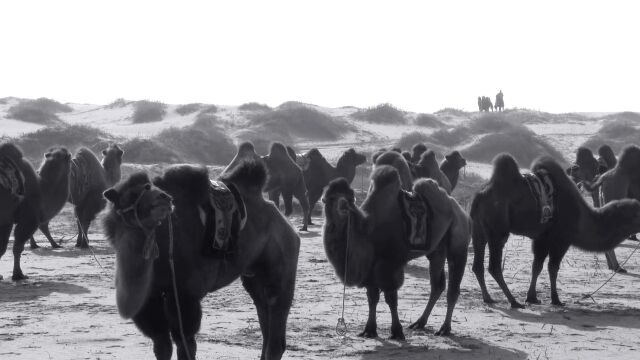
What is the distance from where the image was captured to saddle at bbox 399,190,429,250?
905 cm

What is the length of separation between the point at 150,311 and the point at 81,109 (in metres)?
57.7

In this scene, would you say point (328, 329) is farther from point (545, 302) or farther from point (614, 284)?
point (614, 284)

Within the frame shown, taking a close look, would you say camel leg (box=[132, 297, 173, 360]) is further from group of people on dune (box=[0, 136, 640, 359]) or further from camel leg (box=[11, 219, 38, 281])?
camel leg (box=[11, 219, 38, 281])

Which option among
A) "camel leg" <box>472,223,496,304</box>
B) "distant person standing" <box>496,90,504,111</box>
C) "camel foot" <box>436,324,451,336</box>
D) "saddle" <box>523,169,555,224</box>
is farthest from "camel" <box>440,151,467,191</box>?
"distant person standing" <box>496,90,504,111</box>

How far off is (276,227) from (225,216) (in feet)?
2.35

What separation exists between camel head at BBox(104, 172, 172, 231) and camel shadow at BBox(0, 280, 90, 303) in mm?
5450

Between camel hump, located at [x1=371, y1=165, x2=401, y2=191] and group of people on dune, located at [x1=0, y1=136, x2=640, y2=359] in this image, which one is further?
camel hump, located at [x1=371, y1=165, x2=401, y2=191]

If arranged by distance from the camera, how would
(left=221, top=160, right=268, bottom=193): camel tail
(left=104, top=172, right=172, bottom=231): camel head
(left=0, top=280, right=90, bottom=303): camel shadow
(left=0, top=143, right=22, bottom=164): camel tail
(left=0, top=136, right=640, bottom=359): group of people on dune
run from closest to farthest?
(left=104, top=172, right=172, bottom=231): camel head → (left=0, top=136, right=640, bottom=359): group of people on dune → (left=221, top=160, right=268, bottom=193): camel tail → (left=0, top=280, right=90, bottom=303): camel shadow → (left=0, top=143, right=22, bottom=164): camel tail

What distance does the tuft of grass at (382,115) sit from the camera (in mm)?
53531

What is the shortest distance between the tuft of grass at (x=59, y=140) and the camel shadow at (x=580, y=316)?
25001 mm

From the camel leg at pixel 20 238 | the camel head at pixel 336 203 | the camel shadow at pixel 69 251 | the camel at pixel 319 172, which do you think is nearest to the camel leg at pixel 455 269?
the camel head at pixel 336 203

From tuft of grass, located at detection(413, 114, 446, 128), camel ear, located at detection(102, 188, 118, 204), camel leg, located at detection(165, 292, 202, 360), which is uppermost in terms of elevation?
tuft of grass, located at detection(413, 114, 446, 128)

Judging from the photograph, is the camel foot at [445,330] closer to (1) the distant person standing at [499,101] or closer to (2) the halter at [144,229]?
(2) the halter at [144,229]

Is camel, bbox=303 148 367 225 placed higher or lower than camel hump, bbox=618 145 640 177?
lower
